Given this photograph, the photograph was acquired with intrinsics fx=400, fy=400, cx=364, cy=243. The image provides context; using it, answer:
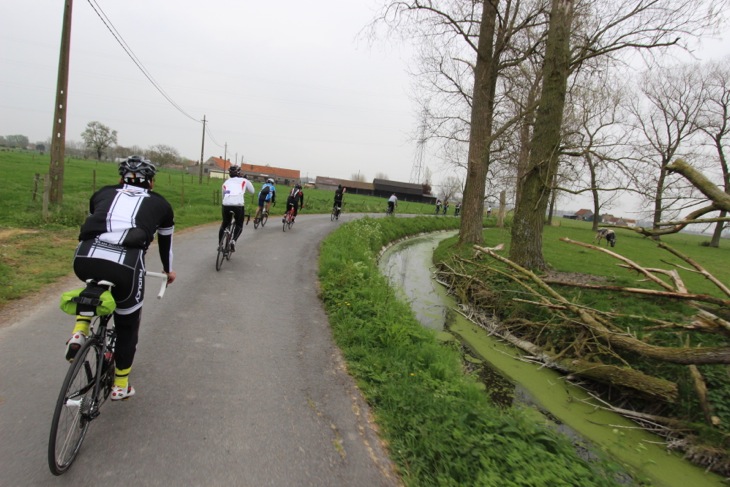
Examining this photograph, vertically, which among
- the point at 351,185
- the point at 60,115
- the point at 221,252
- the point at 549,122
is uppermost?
the point at 351,185

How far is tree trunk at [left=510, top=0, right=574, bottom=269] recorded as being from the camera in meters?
9.16

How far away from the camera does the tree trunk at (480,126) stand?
13.5 metres

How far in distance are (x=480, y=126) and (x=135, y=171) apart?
12.7m

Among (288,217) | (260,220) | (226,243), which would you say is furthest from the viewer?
(288,217)

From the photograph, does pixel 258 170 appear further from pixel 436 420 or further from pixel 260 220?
pixel 436 420

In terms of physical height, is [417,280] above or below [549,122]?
below

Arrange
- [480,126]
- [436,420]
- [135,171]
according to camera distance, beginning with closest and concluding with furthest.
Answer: [135,171]
[436,420]
[480,126]

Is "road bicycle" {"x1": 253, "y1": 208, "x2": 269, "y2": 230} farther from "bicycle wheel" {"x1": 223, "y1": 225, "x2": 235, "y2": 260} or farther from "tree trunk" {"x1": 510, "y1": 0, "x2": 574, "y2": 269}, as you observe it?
"tree trunk" {"x1": 510, "y1": 0, "x2": 574, "y2": 269}

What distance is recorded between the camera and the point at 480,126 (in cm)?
1380

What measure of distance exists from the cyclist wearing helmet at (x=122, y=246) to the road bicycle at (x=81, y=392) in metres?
0.06

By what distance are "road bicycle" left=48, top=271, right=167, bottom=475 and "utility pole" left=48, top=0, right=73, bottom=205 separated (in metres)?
10.5

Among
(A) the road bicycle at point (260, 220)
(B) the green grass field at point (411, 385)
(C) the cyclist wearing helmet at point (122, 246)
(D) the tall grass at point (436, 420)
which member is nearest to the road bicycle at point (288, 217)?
(A) the road bicycle at point (260, 220)

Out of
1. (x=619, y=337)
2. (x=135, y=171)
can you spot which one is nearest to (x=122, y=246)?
(x=135, y=171)

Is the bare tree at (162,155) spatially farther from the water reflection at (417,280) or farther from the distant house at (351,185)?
the water reflection at (417,280)
